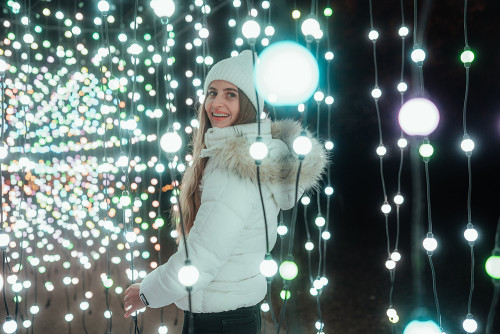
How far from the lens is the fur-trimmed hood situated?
1.13m

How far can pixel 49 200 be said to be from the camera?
380 cm

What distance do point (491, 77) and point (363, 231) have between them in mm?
2045

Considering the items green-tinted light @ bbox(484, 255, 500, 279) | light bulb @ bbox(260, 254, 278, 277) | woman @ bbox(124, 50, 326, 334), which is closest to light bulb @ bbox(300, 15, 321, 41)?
woman @ bbox(124, 50, 326, 334)

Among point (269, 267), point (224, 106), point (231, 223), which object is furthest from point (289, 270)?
point (224, 106)

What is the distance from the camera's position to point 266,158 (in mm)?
1172

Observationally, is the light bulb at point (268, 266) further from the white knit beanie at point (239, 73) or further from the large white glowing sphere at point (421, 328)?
the white knit beanie at point (239, 73)

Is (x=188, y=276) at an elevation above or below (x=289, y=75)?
below

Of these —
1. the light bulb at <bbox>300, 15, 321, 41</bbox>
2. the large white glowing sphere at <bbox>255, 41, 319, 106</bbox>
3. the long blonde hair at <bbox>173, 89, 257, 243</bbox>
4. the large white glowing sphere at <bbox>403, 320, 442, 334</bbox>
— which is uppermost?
the light bulb at <bbox>300, 15, 321, 41</bbox>

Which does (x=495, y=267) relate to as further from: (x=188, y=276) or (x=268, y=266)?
(x=188, y=276)

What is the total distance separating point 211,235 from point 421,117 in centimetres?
59

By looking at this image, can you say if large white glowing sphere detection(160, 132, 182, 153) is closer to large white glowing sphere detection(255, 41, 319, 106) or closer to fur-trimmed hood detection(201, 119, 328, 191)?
large white glowing sphere detection(255, 41, 319, 106)

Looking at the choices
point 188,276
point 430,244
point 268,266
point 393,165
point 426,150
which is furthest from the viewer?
point 393,165

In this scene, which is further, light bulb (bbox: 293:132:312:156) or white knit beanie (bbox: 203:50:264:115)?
white knit beanie (bbox: 203:50:264:115)

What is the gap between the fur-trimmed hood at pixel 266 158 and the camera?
113cm
